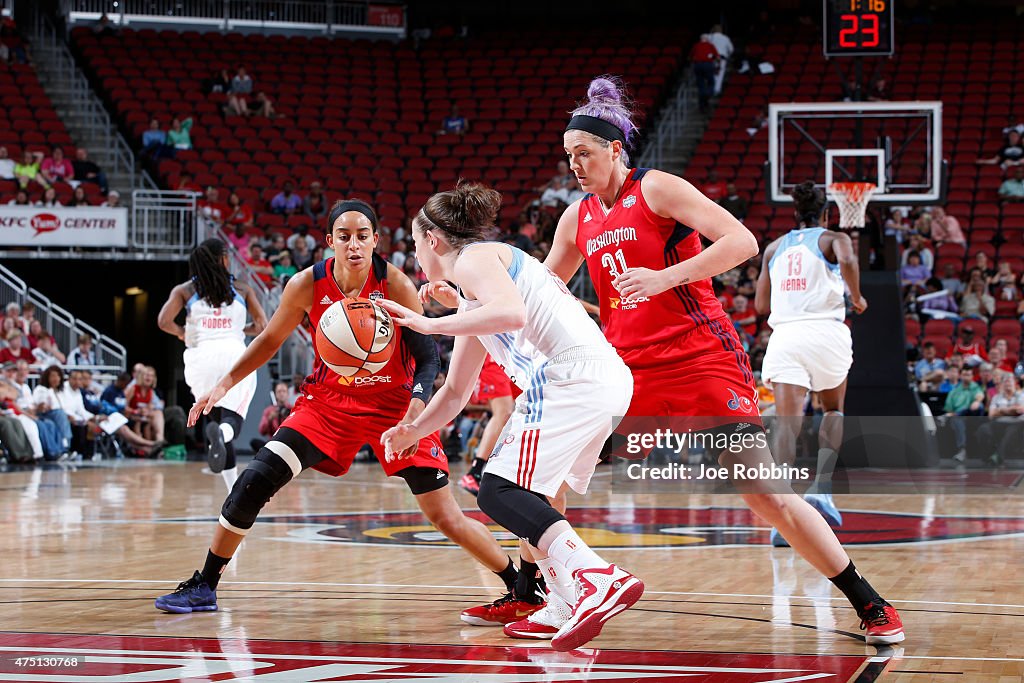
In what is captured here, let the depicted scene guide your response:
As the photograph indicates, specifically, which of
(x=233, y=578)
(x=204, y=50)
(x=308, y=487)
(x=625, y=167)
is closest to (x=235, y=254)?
(x=308, y=487)

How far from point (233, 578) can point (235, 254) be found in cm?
1174

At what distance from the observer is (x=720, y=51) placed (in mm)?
22625

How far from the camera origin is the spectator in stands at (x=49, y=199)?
17.5 metres

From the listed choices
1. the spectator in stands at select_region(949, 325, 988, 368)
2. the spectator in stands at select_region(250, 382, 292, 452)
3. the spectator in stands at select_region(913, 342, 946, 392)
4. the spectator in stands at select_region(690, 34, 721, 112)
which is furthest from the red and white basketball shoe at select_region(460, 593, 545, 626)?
the spectator in stands at select_region(690, 34, 721, 112)

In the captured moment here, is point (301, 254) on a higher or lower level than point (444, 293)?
lower

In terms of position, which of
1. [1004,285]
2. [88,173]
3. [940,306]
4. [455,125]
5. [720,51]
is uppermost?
[720,51]

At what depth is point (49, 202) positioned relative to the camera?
58.0 ft

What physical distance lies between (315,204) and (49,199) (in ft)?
12.6

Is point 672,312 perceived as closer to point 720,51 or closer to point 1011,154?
point 1011,154

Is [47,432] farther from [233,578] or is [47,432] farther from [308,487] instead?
[233,578]

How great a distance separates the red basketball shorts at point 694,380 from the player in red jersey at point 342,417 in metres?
0.84

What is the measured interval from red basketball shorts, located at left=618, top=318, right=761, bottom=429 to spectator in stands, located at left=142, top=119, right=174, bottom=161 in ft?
56.5

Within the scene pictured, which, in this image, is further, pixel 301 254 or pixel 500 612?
pixel 301 254

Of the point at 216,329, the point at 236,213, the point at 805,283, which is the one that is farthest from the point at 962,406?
the point at 236,213
